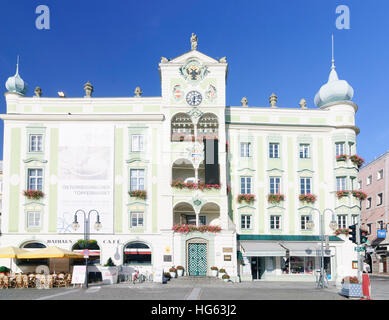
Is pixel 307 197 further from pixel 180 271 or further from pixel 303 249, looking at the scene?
pixel 180 271

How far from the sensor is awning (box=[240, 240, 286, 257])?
134 ft

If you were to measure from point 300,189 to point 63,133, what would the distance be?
70.6ft

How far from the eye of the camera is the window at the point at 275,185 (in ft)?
145

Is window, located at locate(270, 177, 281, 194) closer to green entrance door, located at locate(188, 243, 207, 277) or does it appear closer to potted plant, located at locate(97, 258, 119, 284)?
green entrance door, located at locate(188, 243, 207, 277)

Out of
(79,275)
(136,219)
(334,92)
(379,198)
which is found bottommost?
(79,275)

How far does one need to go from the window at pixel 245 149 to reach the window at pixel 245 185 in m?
2.10

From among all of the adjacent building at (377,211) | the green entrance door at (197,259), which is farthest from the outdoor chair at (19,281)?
the adjacent building at (377,211)

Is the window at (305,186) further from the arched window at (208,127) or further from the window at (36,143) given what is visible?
the window at (36,143)

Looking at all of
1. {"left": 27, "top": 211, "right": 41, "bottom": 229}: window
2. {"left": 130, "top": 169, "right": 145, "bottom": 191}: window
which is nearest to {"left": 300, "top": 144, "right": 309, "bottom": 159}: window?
{"left": 130, "top": 169, "right": 145, "bottom": 191}: window

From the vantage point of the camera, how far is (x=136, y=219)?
42.7m

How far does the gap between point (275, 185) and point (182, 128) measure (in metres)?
9.73

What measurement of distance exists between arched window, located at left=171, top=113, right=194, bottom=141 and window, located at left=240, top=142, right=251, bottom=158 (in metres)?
4.66

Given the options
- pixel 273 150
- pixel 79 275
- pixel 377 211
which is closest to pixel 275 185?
pixel 273 150
